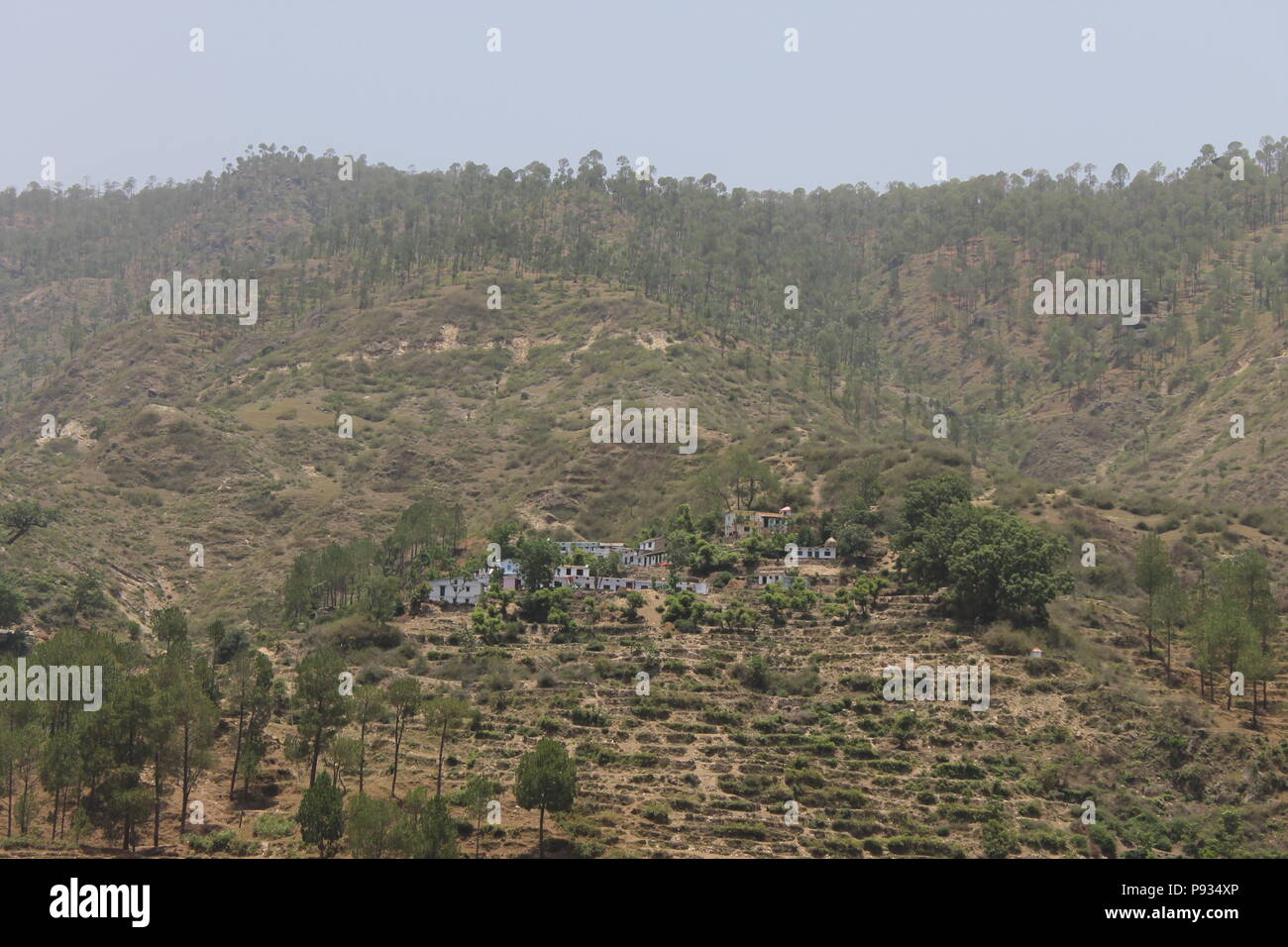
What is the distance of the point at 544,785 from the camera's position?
40.6m

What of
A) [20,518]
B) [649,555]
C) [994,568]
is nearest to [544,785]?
[994,568]

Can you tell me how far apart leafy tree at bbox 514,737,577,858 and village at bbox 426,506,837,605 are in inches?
902

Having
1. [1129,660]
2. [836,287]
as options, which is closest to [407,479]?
[1129,660]

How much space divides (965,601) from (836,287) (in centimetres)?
9779

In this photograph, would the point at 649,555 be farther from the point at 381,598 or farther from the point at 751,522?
the point at 381,598

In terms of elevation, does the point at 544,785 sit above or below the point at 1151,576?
below

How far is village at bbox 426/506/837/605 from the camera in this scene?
6419cm

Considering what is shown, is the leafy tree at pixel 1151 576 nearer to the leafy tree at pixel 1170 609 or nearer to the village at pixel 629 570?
the leafy tree at pixel 1170 609

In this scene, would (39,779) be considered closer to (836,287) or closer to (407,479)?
(407,479)

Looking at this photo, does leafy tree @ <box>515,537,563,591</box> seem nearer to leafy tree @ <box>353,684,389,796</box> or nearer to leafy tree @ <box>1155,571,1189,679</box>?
leafy tree @ <box>353,684,389,796</box>

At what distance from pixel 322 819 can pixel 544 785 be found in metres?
7.15

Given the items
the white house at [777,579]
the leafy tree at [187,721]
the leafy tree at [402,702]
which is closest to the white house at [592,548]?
the white house at [777,579]

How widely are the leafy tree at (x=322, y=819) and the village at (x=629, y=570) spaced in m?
25.2

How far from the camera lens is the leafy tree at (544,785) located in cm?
4066
